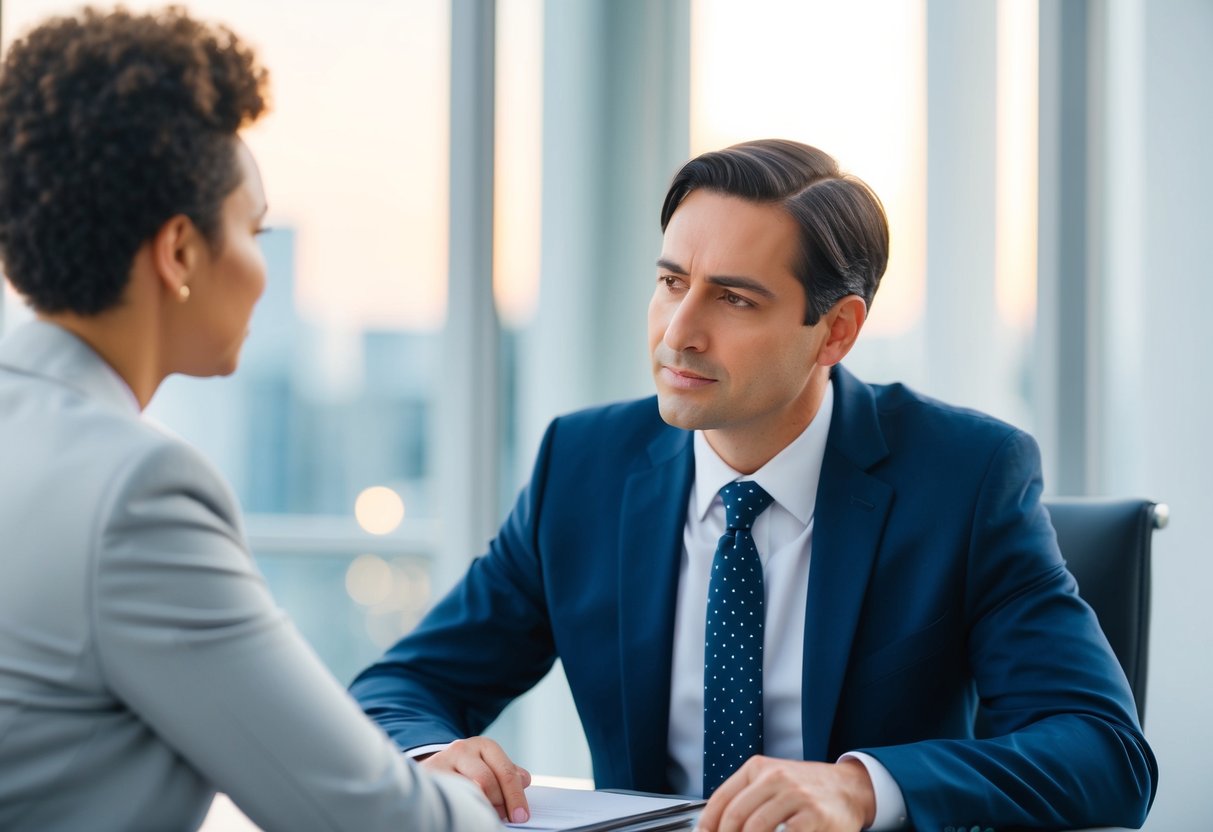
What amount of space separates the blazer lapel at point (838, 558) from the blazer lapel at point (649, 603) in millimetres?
209

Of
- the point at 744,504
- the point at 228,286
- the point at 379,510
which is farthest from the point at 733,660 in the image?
the point at 379,510

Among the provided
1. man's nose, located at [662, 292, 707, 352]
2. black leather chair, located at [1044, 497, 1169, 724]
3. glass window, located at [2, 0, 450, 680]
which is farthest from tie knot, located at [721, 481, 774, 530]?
glass window, located at [2, 0, 450, 680]

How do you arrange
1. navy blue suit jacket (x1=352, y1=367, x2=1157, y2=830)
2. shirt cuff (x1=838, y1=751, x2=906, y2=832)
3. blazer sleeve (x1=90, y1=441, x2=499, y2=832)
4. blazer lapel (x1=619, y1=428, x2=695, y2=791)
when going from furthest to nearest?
blazer lapel (x1=619, y1=428, x2=695, y2=791)
navy blue suit jacket (x1=352, y1=367, x2=1157, y2=830)
shirt cuff (x1=838, y1=751, x2=906, y2=832)
blazer sleeve (x1=90, y1=441, x2=499, y2=832)

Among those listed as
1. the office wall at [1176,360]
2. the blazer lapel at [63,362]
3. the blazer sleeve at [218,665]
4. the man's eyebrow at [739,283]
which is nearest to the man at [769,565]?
the man's eyebrow at [739,283]

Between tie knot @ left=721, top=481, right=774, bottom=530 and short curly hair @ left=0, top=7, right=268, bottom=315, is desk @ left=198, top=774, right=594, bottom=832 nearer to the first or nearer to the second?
tie knot @ left=721, top=481, right=774, bottom=530

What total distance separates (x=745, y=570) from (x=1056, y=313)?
4.79 ft

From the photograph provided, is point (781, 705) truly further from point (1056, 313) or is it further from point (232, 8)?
point (232, 8)

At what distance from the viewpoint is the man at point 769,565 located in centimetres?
161

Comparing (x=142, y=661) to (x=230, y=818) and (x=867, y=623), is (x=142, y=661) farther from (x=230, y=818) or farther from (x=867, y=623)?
(x=867, y=623)

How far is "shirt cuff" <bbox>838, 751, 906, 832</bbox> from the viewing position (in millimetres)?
1302

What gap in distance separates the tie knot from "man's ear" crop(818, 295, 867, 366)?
25cm

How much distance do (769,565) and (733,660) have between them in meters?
0.15

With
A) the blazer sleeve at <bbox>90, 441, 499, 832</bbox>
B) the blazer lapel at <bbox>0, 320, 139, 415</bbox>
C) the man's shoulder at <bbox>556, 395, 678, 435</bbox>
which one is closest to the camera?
the blazer sleeve at <bbox>90, 441, 499, 832</bbox>

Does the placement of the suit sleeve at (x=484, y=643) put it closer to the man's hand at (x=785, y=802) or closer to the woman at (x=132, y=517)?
the man's hand at (x=785, y=802)
